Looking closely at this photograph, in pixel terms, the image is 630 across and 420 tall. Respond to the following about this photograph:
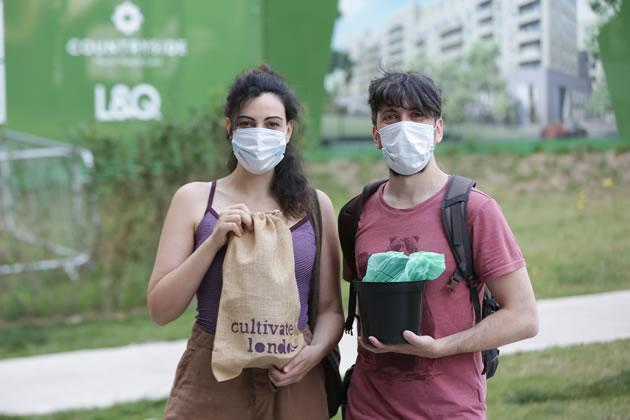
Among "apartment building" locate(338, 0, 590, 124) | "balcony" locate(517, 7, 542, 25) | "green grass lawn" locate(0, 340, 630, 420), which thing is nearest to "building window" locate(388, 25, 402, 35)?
"apartment building" locate(338, 0, 590, 124)

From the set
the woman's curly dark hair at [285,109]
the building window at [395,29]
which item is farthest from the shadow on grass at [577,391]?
the building window at [395,29]

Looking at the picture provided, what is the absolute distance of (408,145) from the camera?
7.06ft

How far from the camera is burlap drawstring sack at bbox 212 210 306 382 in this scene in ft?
6.84

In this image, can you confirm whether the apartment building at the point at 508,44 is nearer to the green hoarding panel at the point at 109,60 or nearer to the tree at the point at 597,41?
the tree at the point at 597,41

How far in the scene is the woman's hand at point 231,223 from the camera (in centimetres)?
210

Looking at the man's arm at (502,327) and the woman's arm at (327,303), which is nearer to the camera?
the man's arm at (502,327)

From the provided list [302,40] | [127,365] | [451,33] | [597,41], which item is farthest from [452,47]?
[127,365]

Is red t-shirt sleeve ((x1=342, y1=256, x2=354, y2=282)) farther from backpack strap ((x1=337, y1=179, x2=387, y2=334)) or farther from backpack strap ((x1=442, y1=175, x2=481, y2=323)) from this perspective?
backpack strap ((x1=442, y1=175, x2=481, y2=323))

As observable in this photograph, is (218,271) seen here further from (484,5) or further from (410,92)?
(484,5)

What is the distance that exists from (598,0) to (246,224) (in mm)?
7289

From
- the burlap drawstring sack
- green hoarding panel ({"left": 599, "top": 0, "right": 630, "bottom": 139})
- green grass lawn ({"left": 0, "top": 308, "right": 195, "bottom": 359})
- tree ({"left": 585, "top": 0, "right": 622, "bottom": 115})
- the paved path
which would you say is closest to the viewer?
the burlap drawstring sack

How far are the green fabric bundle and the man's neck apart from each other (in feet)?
0.78

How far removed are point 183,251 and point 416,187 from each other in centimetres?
76

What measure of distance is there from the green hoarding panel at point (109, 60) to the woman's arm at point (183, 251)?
21.8 ft
